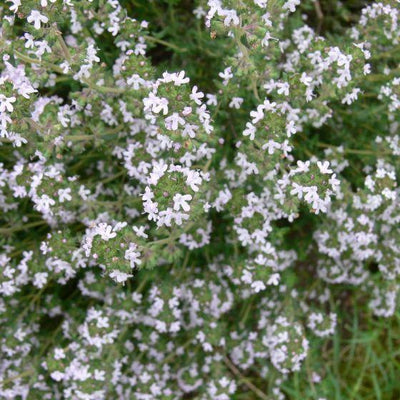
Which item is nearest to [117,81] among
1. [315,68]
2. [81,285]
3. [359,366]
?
[315,68]

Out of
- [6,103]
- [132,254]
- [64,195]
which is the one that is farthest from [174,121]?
[64,195]

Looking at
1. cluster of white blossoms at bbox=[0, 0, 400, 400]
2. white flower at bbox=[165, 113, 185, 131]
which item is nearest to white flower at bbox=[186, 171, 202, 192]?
cluster of white blossoms at bbox=[0, 0, 400, 400]

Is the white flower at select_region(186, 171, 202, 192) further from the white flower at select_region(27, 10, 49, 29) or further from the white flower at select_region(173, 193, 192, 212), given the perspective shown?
the white flower at select_region(27, 10, 49, 29)

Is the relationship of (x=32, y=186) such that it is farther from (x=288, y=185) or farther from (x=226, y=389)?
(x=226, y=389)

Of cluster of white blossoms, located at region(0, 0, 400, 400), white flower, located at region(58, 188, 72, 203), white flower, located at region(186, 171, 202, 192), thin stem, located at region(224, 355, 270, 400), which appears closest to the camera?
white flower, located at region(186, 171, 202, 192)

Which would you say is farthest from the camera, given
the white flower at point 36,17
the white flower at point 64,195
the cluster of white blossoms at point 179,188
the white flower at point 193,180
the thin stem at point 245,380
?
the thin stem at point 245,380

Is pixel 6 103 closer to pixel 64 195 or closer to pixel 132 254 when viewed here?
pixel 64 195

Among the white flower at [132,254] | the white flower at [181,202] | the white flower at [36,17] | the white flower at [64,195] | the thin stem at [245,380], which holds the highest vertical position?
Answer: the white flower at [36,17]

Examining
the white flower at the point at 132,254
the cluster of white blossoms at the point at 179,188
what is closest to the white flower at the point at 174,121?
the cluster of white blossoms at the point at 179,188

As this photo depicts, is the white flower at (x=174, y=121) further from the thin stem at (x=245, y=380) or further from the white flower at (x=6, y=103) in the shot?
the thin stem at (x=245, y=380)
